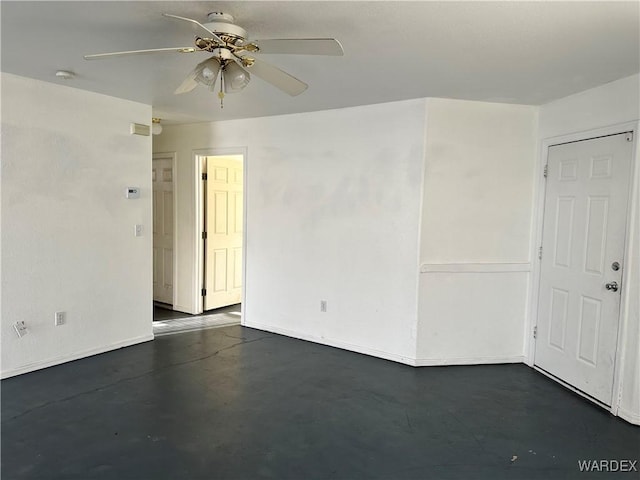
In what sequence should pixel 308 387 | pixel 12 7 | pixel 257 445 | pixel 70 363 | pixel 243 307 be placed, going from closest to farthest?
pixel 12 7 → pixel 257 445 → pixel 308 387 → pixel 70 363 → pixel 243 307

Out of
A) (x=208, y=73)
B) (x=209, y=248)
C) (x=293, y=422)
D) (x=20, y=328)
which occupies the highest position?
(x=208, y=73)

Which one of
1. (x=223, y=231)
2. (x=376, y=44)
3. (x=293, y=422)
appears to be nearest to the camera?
(x=376, y=44)

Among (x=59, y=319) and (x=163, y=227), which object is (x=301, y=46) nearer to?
(x=59, y=319)

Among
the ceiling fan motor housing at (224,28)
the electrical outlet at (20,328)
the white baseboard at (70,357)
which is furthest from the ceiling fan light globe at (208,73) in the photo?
the white baseboard at (70,357)

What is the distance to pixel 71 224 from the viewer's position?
3.72 m

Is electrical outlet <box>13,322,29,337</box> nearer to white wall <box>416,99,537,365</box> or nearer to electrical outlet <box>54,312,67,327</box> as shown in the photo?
electrical outlet <box>54,312,67,327</box>

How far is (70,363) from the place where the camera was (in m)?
3.74

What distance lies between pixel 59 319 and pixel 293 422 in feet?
7.36

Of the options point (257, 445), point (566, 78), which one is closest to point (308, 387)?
point (257, 445)

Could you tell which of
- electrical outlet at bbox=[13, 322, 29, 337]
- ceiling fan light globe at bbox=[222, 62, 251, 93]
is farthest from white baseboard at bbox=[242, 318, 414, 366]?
ceiling fan light globe at bbox=[222, 62, 251, 93]

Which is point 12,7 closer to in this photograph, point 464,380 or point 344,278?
point 344,278

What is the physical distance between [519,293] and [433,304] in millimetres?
815

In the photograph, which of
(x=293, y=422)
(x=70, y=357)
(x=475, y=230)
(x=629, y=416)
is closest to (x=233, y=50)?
(x=293, y=422)

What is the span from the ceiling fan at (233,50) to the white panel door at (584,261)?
233 centimetres
